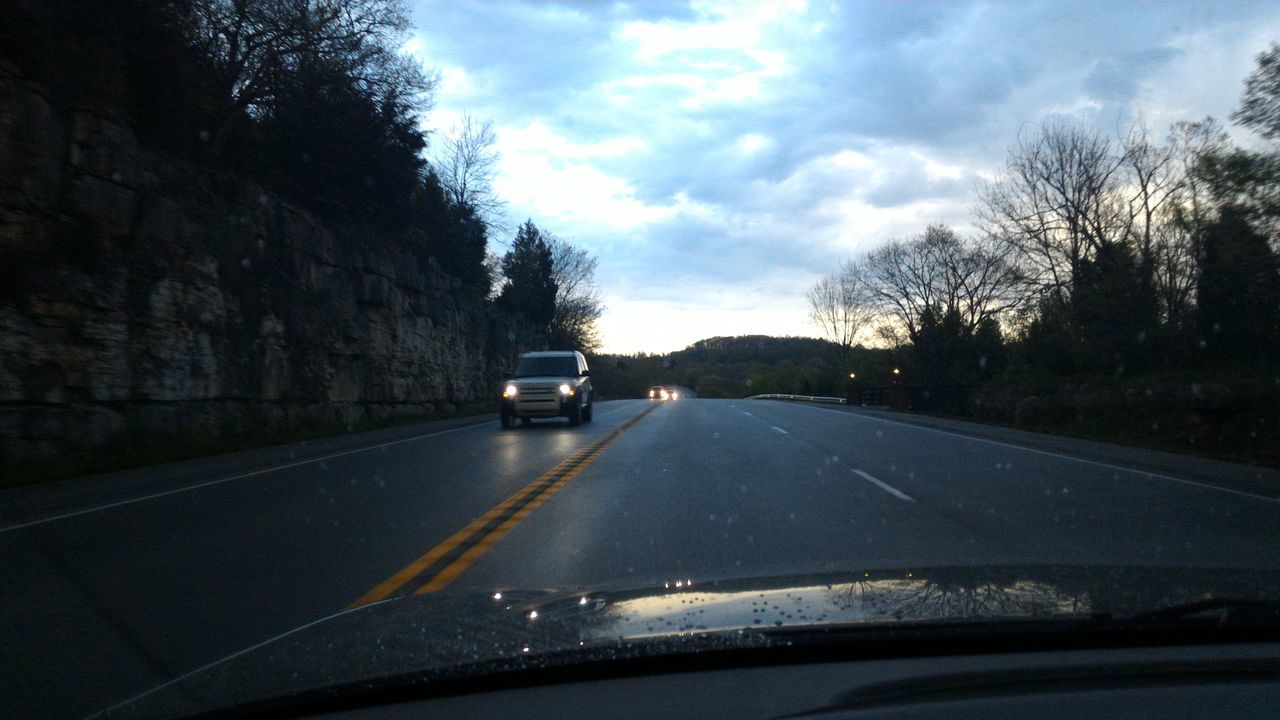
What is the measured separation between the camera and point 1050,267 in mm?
38969

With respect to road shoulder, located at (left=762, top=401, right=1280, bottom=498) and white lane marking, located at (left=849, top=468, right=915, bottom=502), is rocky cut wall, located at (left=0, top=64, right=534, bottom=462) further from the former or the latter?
road shoulder, located at (left=762, top=401, right=1280, bottom=498)

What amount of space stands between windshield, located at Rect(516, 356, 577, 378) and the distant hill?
12.6 m

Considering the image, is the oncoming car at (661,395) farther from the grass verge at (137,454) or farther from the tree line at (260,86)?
the grass verge at (137,454)

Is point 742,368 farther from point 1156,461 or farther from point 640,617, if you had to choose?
point 640,617

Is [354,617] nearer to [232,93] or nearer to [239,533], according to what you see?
[239,533]

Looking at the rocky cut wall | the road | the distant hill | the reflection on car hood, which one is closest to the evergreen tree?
the distant hill

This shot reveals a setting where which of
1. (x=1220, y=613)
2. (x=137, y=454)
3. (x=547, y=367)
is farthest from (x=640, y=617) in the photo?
(x=547, y=367)

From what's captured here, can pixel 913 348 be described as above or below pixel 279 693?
above

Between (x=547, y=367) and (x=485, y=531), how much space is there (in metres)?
19.0

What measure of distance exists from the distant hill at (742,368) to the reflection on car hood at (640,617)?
1442 inches

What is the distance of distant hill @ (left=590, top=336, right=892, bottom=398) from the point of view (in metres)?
82.8

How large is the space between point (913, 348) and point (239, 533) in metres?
47.4

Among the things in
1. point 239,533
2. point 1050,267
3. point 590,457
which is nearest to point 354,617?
point 239,533

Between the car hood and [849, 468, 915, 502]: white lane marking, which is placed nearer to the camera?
[849, 468, 915, 502]: white lane marking
